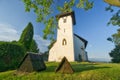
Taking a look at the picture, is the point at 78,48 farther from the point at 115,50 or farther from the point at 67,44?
the point at 115,50

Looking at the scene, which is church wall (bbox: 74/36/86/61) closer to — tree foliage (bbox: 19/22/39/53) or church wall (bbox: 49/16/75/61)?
church wall (bbox: 49/16/75/61)

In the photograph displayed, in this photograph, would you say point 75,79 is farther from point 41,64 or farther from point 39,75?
point 41,64

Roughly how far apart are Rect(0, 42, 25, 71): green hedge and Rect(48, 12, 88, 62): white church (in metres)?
16.9

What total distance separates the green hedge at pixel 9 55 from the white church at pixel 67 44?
55.6ft

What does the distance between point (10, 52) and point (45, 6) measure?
15163 millimetres

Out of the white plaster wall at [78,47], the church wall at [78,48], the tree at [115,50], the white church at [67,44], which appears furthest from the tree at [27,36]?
the tree at [115,50]

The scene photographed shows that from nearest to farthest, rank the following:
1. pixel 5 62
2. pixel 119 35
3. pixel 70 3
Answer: pixel 70 3 < pixel 5 62 < pixel 119 35

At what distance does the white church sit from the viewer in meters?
43.9

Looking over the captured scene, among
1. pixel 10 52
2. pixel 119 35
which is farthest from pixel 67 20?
pixel 10 52

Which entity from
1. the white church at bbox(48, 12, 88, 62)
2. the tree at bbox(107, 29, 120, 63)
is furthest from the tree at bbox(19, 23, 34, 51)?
the tree at bbox(107, 29, 120, 63)

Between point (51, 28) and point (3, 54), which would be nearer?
point (51, 28)

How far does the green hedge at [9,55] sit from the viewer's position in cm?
2476

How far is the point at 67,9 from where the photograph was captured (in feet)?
45.5

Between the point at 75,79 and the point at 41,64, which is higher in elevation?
the point at 41,64
